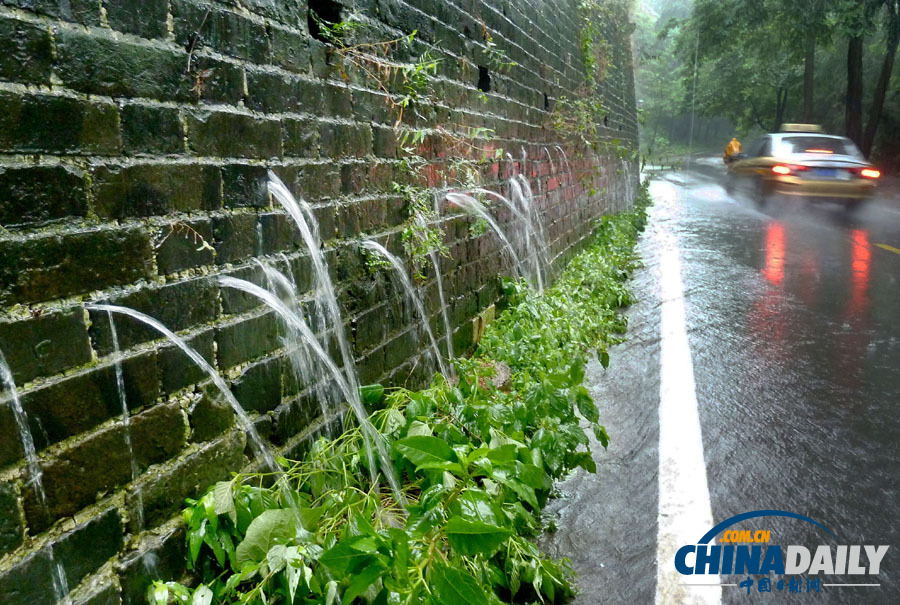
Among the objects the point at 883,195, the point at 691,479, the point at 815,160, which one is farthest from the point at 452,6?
the point at 883,195

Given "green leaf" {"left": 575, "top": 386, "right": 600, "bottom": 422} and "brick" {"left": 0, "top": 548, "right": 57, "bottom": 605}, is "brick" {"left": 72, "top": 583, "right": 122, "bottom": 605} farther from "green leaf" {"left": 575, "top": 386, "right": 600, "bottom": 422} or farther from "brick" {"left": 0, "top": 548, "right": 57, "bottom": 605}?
"green leaf" {"left": 575, "top": 386, "right": 600, "bottom": 422}

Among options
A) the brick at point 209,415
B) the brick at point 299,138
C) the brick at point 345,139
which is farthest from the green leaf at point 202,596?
the brick at point 345,139

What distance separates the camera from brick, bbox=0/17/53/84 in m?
1.59

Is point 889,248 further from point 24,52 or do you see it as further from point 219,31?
Result: point 24,52

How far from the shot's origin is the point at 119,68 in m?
1.92

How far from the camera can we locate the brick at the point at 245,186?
7.93 feet

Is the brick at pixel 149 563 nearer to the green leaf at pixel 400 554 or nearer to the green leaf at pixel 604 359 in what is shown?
the green leaf at pixel 400 554

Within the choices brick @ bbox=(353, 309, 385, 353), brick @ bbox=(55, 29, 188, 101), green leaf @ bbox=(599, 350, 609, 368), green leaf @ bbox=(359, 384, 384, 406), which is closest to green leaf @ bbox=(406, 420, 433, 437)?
green leaf @ bbox=(359, 384, 384, 406)

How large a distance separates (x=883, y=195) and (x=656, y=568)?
64.3 ft

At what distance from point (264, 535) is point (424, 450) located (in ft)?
2.14

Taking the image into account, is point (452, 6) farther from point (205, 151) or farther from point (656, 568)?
point (656, 568)

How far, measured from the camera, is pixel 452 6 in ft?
15.3

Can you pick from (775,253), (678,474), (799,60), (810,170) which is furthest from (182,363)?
(799,60)

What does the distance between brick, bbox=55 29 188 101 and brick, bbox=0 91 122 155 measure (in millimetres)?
64
